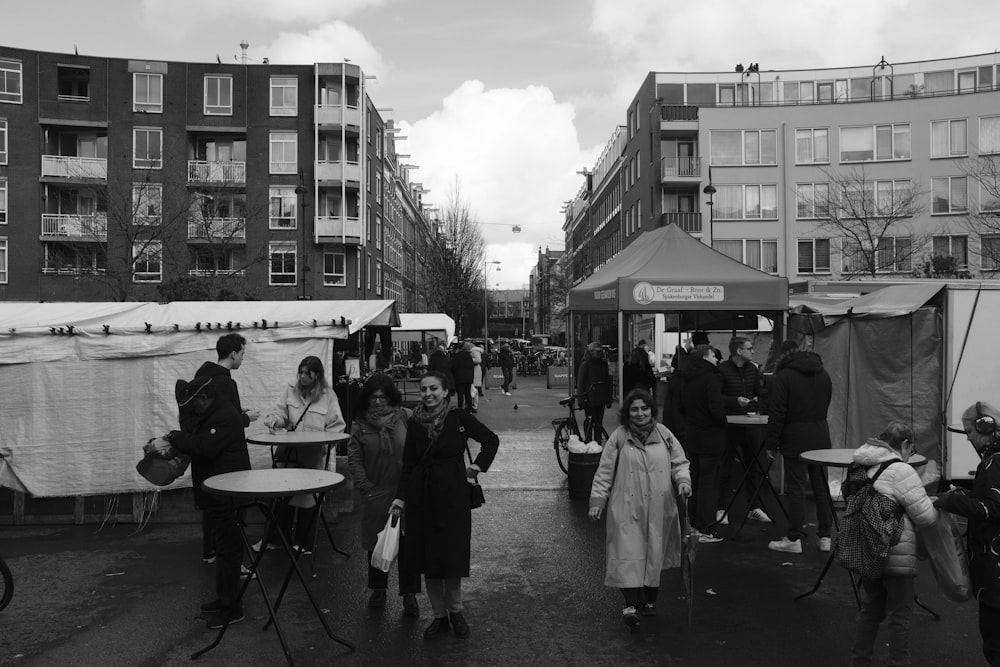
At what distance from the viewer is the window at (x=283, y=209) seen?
140 feet

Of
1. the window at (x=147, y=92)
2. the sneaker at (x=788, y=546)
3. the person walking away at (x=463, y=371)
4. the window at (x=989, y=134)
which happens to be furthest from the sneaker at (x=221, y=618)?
the window at (x=989, y=134)

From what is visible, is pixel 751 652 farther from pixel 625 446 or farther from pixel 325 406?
pixel 325 406

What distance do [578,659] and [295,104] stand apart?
1649 inches

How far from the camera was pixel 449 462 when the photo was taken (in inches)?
204

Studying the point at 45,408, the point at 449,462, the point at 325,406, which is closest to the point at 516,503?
the point at 325,406

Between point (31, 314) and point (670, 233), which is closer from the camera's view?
point (31, 314)

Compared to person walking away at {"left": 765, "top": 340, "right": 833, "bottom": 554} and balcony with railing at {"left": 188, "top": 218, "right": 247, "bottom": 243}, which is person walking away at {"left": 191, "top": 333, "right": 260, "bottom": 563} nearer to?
person walking away at {"left": 765, "top": 340, "right": 833, "bottom": 554}

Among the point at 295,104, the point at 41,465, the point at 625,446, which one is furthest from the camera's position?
the point at 295,104

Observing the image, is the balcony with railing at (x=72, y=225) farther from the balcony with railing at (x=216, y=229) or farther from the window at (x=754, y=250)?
the window at (x=754, y=250)

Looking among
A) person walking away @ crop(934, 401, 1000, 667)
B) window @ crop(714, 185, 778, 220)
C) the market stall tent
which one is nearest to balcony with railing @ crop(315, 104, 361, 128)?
window @ crop(714, 185, 778, 220)

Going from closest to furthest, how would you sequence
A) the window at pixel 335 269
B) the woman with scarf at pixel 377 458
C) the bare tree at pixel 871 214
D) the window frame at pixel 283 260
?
the woman with scarf at pixel 377 458 → the bare tree at pixel 871 214 → the window frame at pixel 283 260 → the window at pixel 335 269

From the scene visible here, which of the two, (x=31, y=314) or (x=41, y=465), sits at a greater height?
(x=31, y=314)

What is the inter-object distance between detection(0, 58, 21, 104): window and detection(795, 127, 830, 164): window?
3961 centimetres

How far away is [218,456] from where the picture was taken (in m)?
5.88
